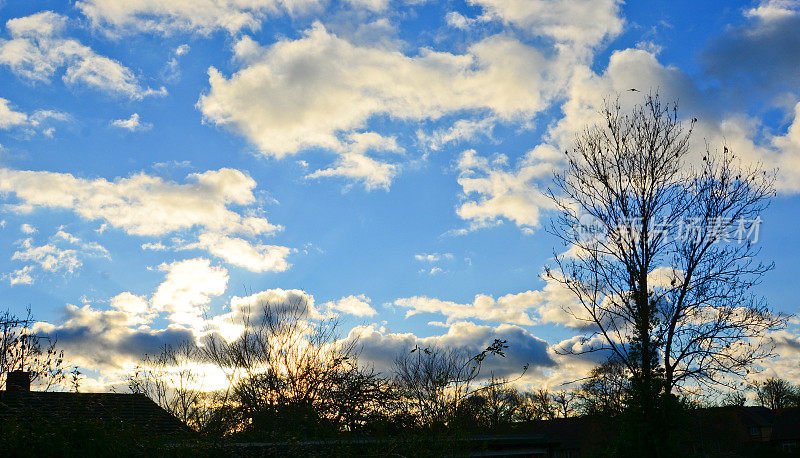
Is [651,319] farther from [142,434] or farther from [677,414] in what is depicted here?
[142,434]

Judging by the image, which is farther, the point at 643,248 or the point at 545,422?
the point at 545,422

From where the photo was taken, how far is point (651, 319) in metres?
16.1

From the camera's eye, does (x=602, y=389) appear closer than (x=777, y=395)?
Yes

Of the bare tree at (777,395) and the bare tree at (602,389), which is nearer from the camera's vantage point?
the bare tree at (602,389)

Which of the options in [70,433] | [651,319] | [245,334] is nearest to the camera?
[70,433]

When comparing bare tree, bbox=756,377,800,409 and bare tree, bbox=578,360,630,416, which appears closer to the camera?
bare tree, bbox=578,360,630,416

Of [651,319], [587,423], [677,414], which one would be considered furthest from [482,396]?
[587,423]

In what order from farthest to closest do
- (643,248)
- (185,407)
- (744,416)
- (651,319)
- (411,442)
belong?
(744,416) → (185,407) → (643,248) → (651,319) → (411,442)

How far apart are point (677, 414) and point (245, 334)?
17.2 metres

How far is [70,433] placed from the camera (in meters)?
7.00

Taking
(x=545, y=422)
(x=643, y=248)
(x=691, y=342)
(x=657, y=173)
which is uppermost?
(x=657, y=173)

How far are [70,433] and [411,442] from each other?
4740 millimetres

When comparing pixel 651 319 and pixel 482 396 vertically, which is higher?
pixel 651 319

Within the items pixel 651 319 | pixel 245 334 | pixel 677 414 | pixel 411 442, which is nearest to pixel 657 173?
pixel 651 319
